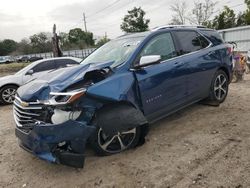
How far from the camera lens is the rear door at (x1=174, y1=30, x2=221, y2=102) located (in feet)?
16.5

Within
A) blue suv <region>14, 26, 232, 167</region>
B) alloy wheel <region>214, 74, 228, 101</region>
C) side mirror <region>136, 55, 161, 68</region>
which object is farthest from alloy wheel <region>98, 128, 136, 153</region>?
alloy wheel <region>214, 74, 228, 101</region>

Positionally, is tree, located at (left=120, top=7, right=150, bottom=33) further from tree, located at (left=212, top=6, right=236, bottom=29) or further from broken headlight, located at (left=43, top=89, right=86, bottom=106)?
broken headlight, located at (left=43, top=89, right=86, bottom=106)

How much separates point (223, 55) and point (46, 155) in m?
4.40

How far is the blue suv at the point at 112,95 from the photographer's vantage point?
337cm

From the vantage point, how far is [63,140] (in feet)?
10.9

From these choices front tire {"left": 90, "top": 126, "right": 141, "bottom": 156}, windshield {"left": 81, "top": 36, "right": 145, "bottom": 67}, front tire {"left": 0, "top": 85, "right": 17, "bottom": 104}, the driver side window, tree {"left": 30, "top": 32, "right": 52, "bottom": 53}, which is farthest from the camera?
tree {"left": 30, "top": 32, "right": 52, "bottom": 53}

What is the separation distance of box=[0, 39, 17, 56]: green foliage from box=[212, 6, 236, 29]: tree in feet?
200

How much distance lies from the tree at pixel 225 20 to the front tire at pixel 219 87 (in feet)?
114

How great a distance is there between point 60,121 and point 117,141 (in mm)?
988

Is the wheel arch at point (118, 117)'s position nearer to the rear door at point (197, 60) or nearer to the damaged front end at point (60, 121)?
the damaged front end at point (60, 121)

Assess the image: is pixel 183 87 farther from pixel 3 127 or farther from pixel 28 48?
pixel 28 48

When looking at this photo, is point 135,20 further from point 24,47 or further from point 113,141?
point 113,141

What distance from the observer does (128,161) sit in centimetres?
380

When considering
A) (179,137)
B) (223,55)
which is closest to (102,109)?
(179,137)
